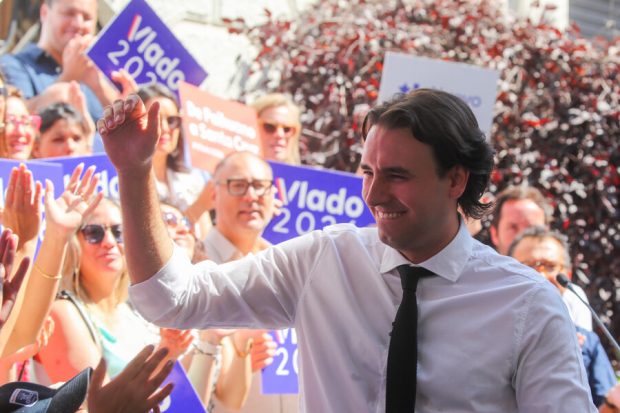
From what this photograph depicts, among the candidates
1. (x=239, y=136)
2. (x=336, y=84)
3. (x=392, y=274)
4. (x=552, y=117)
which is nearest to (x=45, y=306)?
(x=392, y=274)

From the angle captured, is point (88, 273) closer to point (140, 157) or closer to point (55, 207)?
point (55, 207)

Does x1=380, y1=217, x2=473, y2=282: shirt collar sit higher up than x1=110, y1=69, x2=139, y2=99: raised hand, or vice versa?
x1=110, y1=69, x2=139, y2=99: raised hand

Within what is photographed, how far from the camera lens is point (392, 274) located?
2.51 metres

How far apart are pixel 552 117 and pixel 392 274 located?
17.3 feet

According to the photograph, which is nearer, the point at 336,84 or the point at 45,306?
the point at 45,306

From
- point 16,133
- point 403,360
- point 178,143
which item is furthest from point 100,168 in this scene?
point 403,360

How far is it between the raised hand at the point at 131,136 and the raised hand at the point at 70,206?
0.93 m

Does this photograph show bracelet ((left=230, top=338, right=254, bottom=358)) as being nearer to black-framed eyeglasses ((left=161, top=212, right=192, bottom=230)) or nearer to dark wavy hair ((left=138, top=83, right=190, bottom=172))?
black-framed eyeglasses ((left=161, top=212, right=192, bottom=230))

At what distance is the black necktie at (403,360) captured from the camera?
233cm

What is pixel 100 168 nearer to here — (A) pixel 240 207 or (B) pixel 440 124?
(A) pixel 240 207

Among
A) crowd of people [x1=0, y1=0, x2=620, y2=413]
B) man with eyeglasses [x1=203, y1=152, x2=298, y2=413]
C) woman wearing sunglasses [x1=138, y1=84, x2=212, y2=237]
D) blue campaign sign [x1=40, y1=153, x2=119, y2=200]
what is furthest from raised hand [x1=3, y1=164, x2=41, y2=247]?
woman wearing sunglasses [x1=138, y1=84, x2=212, y2=237]

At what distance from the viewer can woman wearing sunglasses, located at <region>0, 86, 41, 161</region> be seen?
418cm

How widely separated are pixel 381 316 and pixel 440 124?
0.49 m

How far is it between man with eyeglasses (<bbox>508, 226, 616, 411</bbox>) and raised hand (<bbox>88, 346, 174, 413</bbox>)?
257 cm
